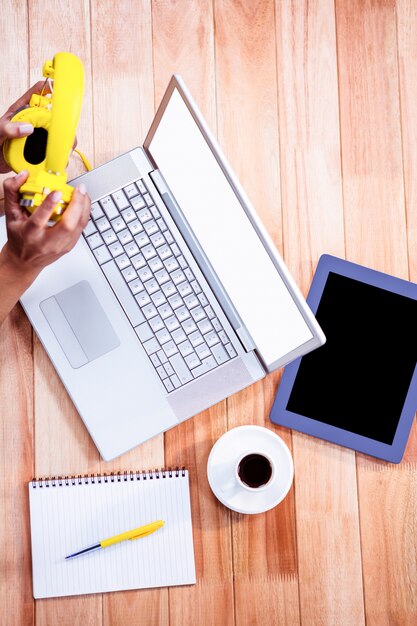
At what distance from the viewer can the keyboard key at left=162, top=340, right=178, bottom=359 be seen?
96cm

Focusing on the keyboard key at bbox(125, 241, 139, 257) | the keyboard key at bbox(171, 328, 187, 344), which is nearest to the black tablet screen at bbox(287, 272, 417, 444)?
the keyboard key at bbox(171, 328, 187, 344)

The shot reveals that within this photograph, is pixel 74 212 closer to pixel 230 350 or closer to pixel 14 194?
pixel 14 194

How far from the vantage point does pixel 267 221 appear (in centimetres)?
Answer: 108

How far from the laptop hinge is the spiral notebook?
0.25m

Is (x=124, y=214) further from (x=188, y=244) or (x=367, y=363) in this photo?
(x=367, y=363)

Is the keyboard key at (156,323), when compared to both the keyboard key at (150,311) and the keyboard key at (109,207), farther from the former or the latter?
the keyboard key at (109,207)

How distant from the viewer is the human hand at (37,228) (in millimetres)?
765

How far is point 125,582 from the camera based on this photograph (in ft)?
3.26

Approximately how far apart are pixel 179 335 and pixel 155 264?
113mm

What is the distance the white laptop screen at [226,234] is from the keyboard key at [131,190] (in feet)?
0.16

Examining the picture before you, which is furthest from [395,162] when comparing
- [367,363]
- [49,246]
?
[49,246]

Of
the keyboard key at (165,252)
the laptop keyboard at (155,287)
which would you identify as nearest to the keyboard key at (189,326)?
the laptop keyboard at (155,287)

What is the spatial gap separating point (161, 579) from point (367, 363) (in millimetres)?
472

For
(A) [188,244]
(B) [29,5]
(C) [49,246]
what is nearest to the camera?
(C) [49,246]
